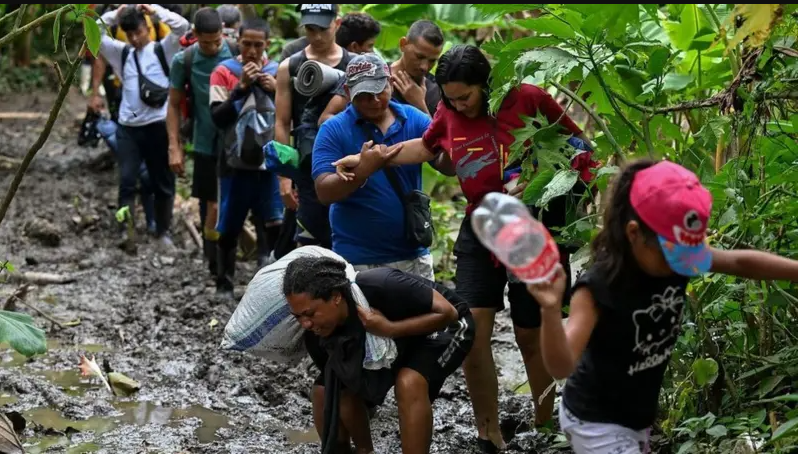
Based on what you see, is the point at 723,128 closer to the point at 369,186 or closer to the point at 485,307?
the point at 485,307

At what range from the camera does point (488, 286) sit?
529cm

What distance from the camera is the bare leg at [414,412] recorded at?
15.3ft

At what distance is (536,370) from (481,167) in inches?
39.0

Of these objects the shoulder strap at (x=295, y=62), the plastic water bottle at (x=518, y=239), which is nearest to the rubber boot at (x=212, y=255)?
the shoulder strap at (x=295, y=62)

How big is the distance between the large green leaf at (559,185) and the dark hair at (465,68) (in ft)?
2.01

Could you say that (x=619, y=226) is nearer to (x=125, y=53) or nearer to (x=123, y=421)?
(x=123, y=421)

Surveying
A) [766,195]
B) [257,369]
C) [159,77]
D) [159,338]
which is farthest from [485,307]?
[159,77]

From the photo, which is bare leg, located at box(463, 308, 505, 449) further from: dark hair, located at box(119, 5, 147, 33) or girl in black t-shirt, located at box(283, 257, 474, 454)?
dark hair, located at box(119, 5, 147, 33)

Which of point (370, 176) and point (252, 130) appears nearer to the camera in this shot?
point (370, 176)

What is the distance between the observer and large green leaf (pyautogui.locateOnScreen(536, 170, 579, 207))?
15.0 ft

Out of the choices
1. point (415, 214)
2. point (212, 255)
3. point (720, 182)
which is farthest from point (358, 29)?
point (720, 182)

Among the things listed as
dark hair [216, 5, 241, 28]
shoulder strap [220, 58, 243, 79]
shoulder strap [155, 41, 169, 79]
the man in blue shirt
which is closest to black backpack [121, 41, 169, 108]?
shoulder strap [155, 41, 169, 79]

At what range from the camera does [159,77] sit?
10086mm

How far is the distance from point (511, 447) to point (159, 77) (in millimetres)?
5811
